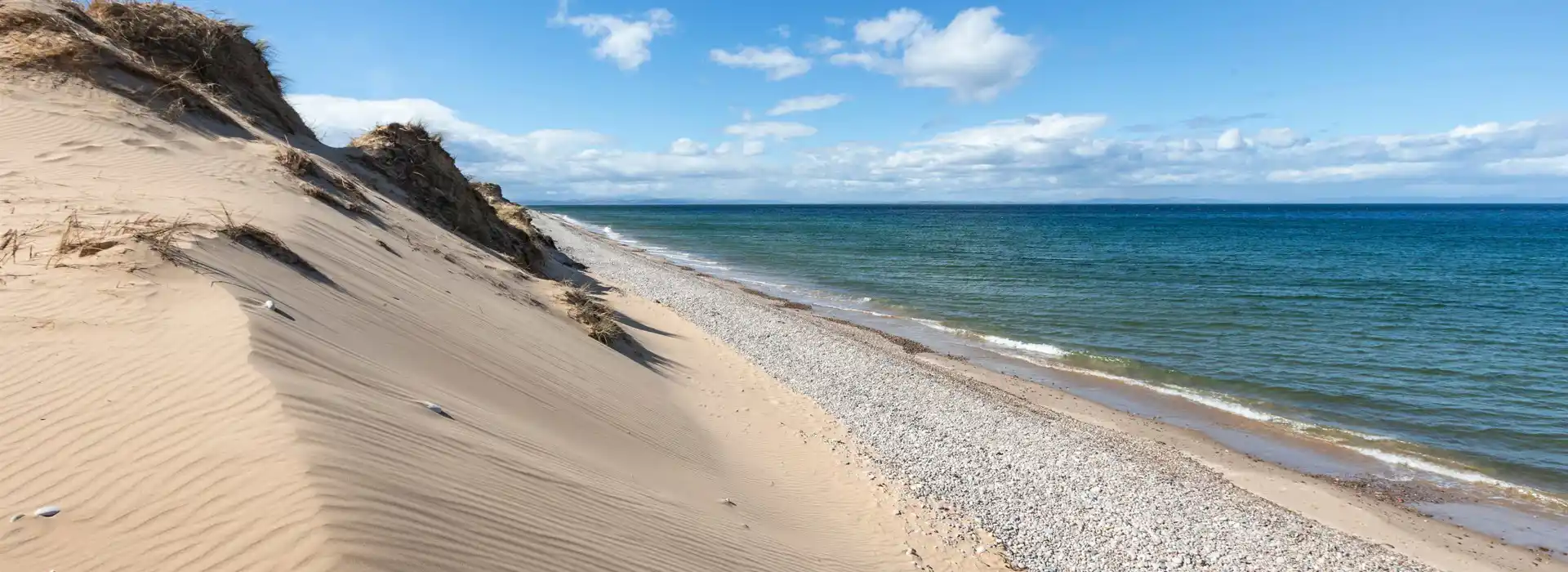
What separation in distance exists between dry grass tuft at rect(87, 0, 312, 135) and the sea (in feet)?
58.8

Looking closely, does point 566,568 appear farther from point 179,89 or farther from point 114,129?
point 179,89

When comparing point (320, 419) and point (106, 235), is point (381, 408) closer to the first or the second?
point (320, 419)

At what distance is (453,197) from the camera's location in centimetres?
1809

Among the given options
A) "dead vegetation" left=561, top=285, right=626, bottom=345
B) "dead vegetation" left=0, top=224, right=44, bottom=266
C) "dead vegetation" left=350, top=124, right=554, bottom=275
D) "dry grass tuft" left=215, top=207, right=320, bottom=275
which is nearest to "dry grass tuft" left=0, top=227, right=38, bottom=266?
"dead vegetation" left=0, top=224, right=44, bottom=266

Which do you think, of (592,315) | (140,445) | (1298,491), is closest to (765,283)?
(592,315)

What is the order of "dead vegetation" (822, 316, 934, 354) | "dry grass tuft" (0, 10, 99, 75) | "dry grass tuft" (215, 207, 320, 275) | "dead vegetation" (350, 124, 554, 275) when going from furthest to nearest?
"dead vegetation" (822, 316, 934, 354)
"dead vegetation" (350, 124, 554, 275)
"dry grass tuft" (0, 10, 99, 75)
"dry grass tuft" (215, 207, 320, 275)

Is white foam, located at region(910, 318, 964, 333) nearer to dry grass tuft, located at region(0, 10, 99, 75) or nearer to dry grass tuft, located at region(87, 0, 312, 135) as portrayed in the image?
dry grass tuft, located at region(87, 0, 312, 135)

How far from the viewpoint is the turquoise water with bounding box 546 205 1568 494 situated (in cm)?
1326

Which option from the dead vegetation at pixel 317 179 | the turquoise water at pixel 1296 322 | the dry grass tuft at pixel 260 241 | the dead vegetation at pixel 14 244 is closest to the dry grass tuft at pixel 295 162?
the dead vegetation at pixel 317 179

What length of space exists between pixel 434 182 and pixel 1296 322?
26012 millimetres

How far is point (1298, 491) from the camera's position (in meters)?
10.4

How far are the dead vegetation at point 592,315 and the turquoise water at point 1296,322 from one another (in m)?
11.4

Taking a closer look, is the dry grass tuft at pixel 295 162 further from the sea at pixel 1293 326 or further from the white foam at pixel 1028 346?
the white foam at pixel 1028 346

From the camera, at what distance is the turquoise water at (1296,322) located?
1326cm
